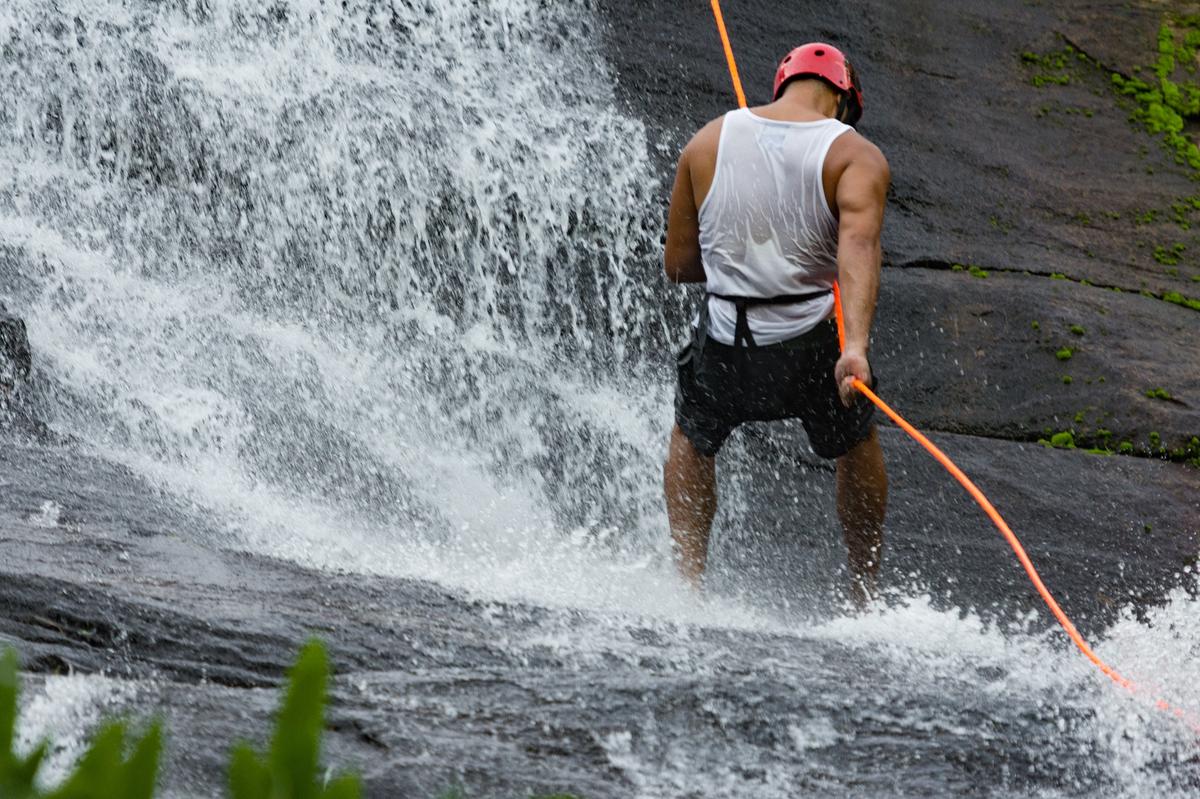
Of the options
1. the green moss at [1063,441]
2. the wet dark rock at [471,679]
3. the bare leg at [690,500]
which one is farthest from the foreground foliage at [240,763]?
the green moss at [1063,441]

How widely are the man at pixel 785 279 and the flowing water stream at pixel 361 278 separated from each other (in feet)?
1.50

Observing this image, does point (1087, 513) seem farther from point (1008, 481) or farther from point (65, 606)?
point (65, 606)

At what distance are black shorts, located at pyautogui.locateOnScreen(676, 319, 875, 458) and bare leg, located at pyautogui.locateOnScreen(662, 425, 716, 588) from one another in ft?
0.17

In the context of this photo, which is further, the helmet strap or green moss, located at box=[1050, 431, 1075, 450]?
green moss, located at box=[1050, 431, 1075, 450]

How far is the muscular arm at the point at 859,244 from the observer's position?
159 inches

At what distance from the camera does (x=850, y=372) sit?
3.98 meters

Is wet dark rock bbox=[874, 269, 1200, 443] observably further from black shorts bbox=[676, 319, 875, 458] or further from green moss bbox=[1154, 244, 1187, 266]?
black shorts bbox=[676, 319, 875, 458]

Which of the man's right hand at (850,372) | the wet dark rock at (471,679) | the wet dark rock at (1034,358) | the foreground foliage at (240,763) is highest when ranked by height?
the foreground foliage at (240,763)

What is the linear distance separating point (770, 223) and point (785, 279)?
195mm

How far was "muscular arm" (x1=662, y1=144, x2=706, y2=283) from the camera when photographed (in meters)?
4.43

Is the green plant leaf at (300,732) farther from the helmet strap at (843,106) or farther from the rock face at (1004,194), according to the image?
the rock face at (1004,194)

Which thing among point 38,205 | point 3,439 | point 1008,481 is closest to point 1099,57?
point 1008,481

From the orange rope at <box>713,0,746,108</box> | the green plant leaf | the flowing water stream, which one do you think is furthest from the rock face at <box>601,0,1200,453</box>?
the green plant leaf

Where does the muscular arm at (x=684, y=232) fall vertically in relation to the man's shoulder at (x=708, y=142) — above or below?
below
